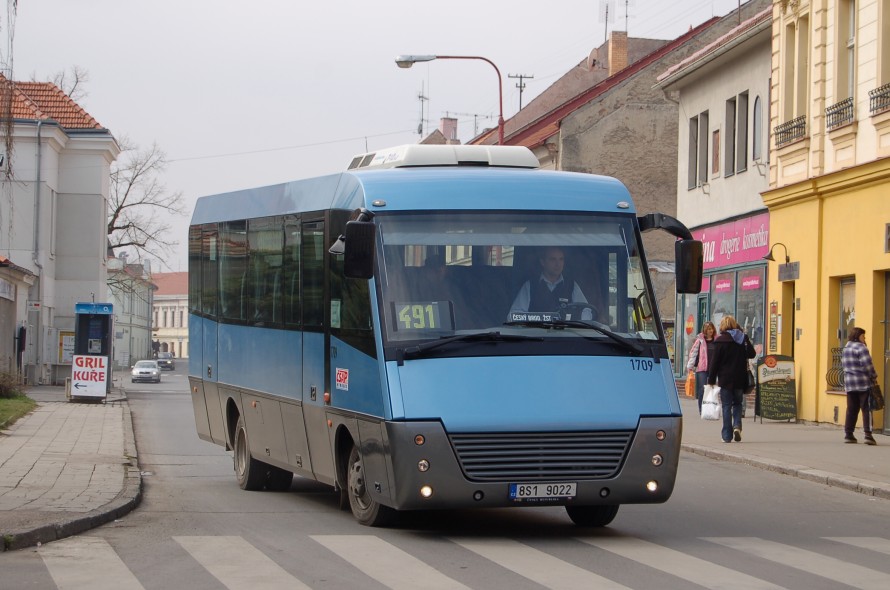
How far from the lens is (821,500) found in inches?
573

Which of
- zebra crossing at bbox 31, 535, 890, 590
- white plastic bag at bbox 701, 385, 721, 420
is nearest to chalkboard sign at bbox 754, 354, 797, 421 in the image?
white plastic bag at bbox 701, 385, 721, 420

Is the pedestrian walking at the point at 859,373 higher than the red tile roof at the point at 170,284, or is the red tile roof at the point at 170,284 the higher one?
the red tile roof at the point at 170,284

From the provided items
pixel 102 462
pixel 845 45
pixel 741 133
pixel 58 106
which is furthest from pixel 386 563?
pixel 58 106

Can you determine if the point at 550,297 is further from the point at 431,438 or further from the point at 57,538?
the point at 57,538

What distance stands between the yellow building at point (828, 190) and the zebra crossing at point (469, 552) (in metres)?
12.8

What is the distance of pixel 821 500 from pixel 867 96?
10.7 metres

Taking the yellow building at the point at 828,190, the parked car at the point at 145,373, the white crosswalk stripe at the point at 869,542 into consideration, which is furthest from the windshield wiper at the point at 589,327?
the parked car at the point at 145,373

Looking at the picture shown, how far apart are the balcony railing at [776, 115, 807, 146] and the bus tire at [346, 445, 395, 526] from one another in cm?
1725

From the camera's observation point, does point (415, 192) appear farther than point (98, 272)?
No

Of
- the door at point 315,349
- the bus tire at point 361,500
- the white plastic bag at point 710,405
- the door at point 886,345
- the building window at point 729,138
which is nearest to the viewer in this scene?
the bus tire at point 361,500

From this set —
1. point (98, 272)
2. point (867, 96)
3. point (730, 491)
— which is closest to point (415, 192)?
point (730, 491)

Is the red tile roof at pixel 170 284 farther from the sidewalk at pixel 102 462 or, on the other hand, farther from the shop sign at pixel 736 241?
the sidewalk at pixel 102 462

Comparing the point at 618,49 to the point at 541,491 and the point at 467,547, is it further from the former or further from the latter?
the point at 467,547

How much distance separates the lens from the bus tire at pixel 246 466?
47.9 ft
